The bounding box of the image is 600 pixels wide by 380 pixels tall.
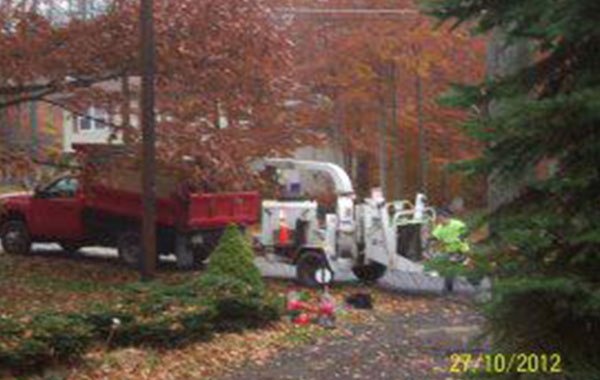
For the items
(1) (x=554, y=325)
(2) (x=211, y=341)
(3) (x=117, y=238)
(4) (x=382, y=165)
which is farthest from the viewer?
(4) (x=382, y=165)

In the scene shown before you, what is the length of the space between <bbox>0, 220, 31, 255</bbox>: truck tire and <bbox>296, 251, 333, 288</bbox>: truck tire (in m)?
6.73

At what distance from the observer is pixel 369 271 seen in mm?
18828

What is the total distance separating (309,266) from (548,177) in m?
13.2

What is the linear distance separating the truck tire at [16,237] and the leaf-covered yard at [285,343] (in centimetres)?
352

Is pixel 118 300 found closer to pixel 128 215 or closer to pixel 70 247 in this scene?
pixel 128 215

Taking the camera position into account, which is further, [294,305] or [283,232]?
[283,232]

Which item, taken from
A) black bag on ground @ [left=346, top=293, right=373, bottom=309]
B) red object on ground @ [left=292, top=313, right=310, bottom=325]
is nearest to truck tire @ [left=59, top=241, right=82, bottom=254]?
black bag on ground @ [left=346, top=293, right=373, bottom=309]

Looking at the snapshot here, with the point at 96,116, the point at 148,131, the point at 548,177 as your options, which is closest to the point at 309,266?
the point at 148,131

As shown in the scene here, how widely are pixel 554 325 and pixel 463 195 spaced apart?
35.0 metres

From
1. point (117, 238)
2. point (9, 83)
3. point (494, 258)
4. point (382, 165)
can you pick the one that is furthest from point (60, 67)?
point (382, 165)

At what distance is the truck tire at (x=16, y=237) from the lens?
22.0 metres

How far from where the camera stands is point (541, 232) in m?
4.79

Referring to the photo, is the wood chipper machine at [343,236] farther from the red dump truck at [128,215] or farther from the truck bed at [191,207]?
the red dump truck at [128,215]

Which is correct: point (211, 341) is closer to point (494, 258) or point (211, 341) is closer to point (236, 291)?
point (236, 291)
